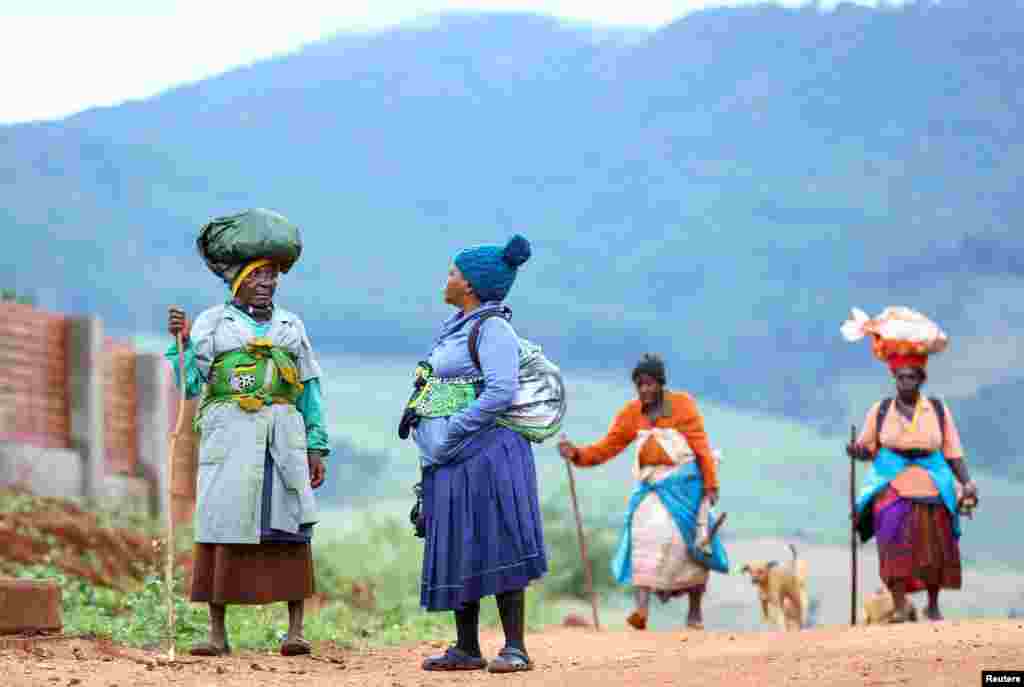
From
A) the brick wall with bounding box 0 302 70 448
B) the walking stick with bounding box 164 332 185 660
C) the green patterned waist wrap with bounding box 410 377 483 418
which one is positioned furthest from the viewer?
the brick wall with bounding box 0 302 70 448

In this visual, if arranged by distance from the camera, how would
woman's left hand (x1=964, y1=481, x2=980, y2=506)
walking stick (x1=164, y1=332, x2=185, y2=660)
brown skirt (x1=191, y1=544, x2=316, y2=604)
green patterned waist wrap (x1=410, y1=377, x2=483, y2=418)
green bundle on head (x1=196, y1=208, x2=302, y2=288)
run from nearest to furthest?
walking stick (x1=164, y1=332, x2=185, y2=660)
green patterned waist wrap (x1=410, y1=377, x2=483, y2=418)
brown skirt (x1=191, y1=544, x2=316, y2=604)
green bundle on head (x1=196, y1=208, x2=302, y2=288)
woman's left hand (x1=964, y1=481, x2=980, y2=506)

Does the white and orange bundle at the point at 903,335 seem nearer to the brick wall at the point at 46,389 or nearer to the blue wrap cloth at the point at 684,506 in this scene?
the blue wrap cloth at the point at 684,506

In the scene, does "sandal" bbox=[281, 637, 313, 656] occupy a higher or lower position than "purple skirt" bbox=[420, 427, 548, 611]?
lower

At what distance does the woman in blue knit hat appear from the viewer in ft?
25.9

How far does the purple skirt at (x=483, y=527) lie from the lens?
7887mm

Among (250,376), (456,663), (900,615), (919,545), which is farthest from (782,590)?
(250,376)

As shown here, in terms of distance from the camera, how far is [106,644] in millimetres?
8523

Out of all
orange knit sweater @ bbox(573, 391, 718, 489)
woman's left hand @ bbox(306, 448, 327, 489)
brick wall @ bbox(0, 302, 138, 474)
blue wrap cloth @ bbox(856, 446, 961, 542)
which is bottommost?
woman's left hand @ bbox(306, 448, 327, 489)

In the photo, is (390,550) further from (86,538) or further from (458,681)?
(458,681)

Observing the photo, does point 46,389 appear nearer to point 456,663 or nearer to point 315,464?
point 315,464

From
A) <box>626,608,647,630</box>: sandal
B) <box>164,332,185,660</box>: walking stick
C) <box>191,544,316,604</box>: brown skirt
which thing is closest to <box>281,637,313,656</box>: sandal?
<box>191,544,316,604</box>: brown skirt

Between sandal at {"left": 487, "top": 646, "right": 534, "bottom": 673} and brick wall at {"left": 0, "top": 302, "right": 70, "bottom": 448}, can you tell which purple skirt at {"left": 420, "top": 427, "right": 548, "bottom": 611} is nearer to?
sandal at {"left": 487, "top": 646, "right": 534, "bottom": 673}

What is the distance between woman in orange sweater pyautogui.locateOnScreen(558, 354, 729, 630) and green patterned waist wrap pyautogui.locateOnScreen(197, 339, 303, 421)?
3938mm

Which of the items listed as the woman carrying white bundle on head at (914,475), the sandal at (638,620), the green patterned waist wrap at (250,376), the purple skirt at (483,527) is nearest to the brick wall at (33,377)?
the sandal at (638,620)
